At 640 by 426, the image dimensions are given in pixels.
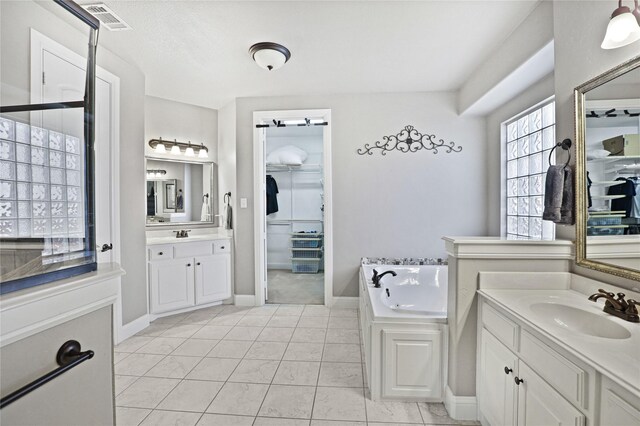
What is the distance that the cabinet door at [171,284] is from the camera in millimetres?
2980

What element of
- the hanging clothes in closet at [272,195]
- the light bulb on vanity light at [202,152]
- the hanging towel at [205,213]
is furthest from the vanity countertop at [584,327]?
the hanging clothes in closet at [272,195]

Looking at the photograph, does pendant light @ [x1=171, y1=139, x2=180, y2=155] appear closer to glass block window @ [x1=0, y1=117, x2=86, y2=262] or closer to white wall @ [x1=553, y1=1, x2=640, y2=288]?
glass block window @ [x1=0, y1=117, x2=86, y2=262]

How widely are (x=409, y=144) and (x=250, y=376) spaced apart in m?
2.86

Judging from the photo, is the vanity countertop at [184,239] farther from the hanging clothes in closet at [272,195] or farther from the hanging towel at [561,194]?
the hanging towel at [561,194]

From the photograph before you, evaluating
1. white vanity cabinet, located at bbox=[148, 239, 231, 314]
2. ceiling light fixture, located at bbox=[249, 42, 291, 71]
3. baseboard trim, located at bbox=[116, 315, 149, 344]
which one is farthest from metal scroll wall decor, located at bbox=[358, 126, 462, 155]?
baseboard trim, located at bbox=[116, 315, 149, 344]

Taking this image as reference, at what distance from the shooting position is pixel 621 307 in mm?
1171

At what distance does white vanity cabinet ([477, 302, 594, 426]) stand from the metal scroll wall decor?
2.18 m

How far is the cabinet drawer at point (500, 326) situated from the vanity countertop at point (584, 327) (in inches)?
2.6

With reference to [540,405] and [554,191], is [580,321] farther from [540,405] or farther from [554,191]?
[554,191]

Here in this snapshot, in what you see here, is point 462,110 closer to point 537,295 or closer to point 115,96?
point 537,295

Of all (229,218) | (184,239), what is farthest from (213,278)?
(229,218)

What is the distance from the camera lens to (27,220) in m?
0.78

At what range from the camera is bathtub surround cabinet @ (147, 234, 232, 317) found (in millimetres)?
2992

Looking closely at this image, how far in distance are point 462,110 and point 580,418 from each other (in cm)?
298
